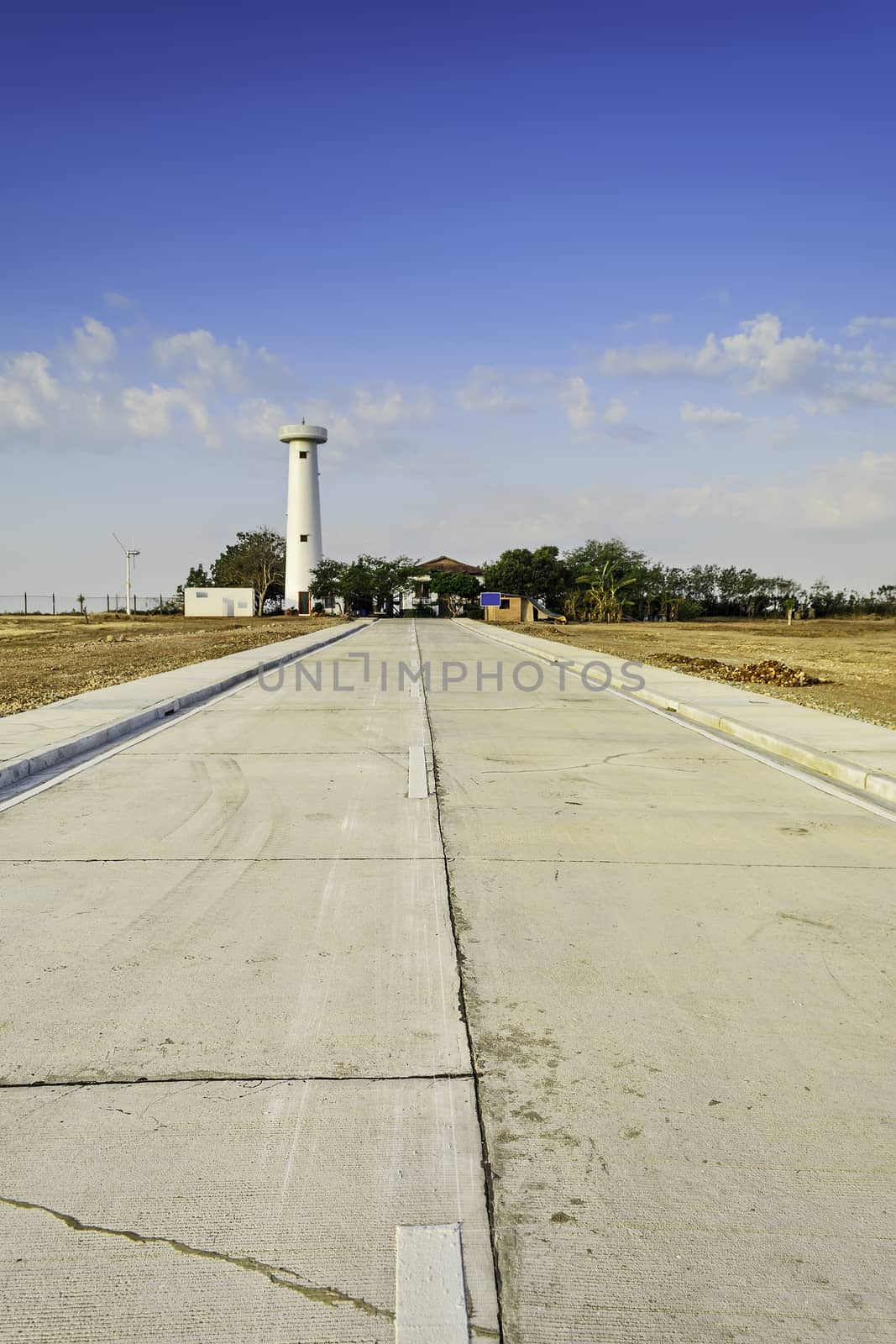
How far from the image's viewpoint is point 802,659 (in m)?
33.4

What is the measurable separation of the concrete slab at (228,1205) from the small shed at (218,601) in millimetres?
85780

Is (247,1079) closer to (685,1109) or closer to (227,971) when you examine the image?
(227,971)

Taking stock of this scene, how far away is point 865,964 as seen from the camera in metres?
5.06

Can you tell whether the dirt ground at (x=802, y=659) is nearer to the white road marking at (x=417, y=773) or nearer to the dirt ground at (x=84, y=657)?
the white road marking at (x=417, y=773)

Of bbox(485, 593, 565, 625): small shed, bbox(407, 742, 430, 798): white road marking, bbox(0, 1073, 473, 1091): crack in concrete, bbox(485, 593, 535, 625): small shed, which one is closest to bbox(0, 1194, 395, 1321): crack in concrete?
bbox(0, 1073, 473, 1091): crack in concrete

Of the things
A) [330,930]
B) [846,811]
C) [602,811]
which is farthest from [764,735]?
[330,930]

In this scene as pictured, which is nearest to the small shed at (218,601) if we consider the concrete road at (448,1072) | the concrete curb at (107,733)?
the concrete curb at (107,733)

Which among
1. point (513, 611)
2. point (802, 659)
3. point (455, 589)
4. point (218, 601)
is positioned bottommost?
point (802, 659)

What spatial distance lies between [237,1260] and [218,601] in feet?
289

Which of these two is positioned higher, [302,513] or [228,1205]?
[302,513]

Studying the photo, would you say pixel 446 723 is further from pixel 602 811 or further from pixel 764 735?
pixel 602 811

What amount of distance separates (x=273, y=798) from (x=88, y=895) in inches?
110

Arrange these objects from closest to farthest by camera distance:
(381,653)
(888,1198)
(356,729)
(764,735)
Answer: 1. (888,1198)
2. (764,735)
3. (356,729)
4. (381,653)

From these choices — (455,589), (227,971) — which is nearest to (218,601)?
(455,589)
